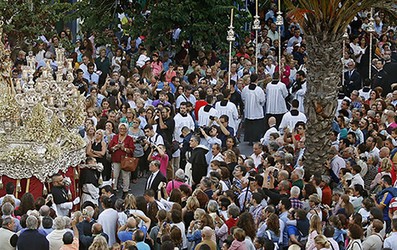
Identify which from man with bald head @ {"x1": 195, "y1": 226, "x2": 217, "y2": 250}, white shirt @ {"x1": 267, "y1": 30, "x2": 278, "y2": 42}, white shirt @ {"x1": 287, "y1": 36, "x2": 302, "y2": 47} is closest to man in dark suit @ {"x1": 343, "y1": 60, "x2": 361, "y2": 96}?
white shirt @ {"x1": 287, "y1": 36, "x2": 302, "y2": 47}

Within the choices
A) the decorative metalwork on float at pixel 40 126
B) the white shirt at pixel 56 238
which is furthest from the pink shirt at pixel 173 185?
the white shirt at pixel 56 238

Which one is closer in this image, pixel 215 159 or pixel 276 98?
pixel 215 159

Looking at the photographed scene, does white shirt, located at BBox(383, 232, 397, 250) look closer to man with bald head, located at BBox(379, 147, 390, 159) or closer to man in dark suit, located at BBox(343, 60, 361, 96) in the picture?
man with bald head, located at BBox(379, 147, 390, 159)

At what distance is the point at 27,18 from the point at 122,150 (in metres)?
8.64

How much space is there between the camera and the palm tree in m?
21.1

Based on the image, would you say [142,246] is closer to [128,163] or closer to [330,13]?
[128,163]

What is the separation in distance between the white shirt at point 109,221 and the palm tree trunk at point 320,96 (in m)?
5.04

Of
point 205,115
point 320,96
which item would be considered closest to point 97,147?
point 205,115

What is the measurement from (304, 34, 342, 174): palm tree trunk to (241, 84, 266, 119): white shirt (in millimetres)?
4092

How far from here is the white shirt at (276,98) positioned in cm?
2617

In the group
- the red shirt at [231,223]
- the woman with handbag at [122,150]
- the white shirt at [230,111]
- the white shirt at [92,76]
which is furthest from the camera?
the white shirt at [92,76]

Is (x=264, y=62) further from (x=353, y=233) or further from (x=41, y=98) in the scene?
(x=353, y=233)

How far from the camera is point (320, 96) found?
21484 mm

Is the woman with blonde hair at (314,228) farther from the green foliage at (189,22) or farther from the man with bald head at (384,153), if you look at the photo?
the green foliage at (189,22)
